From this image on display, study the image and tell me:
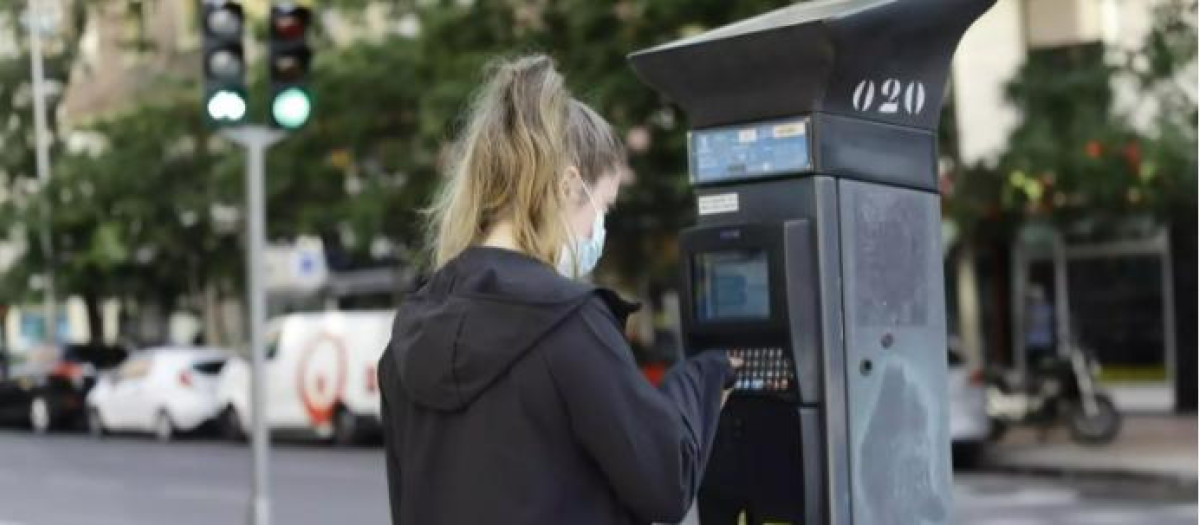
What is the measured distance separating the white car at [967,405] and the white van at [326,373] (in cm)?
668

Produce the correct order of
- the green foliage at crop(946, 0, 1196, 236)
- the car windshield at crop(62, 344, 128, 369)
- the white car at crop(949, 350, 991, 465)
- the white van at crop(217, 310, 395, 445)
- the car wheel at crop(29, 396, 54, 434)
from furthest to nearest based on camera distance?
the car windshield at crop(62, 344, 128, 369)
the car wheel at crop(29, 396, 54, 434)
the white van at crop(217, 310, 395, 445)
the white car at crop(949, 350, 991, 465)
the green foliage at crop(946, 0, 1196, 236)

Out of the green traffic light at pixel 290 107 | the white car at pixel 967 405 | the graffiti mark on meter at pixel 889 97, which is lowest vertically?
the white car at pixel 967 405

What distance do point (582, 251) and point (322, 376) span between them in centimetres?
→ 1854

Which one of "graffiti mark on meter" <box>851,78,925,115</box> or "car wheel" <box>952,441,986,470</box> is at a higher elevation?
"graffiti mark on meter" <box>851,78,925,115</box>

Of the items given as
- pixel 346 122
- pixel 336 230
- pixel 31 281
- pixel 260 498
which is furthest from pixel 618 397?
pixel 31 281

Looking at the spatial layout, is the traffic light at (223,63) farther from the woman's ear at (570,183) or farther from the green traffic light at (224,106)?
the woman's ear at (570,183)

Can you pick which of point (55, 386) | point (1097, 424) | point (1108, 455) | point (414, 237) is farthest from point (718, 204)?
point (55, 386)

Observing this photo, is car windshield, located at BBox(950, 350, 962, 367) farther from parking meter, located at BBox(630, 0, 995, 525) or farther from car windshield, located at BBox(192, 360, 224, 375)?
parking meter, located at BBox(630, 0, 995, 525)

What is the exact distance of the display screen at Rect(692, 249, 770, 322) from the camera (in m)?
3.77

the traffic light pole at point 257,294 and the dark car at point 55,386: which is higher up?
the traffic light pole at point 257,294

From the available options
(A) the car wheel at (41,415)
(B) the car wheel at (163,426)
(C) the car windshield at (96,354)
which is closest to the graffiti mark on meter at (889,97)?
(B) the car wheel at (163,426)

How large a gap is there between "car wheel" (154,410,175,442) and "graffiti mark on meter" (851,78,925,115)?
71.1 ft

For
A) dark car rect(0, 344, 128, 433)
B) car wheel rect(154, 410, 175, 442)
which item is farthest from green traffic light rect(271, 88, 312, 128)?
dark car rect(0, 344, 128, 433)

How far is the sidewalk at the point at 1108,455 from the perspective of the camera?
578 inches
